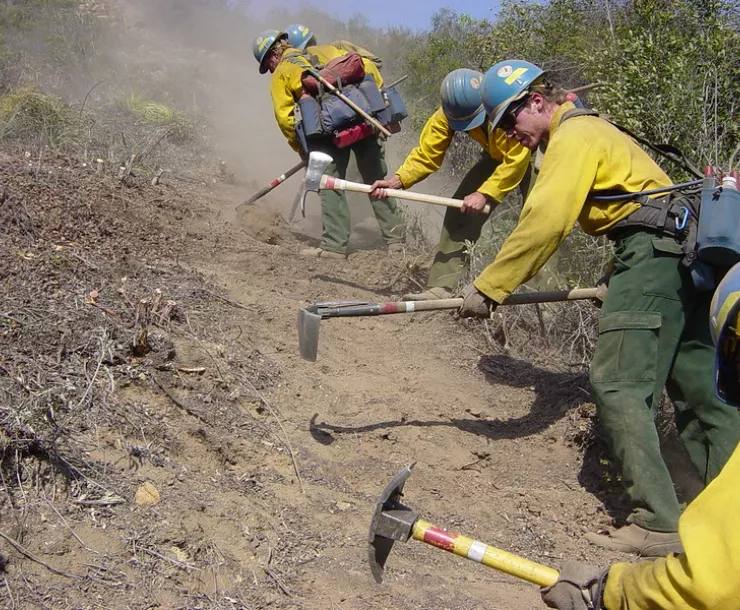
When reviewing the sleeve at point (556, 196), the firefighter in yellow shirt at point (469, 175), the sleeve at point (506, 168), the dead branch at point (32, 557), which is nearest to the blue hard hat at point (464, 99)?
the firefighter in yellow shirt at point (469, 175)

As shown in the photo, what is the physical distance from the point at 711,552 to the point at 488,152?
4.35m

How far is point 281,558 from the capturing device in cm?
317

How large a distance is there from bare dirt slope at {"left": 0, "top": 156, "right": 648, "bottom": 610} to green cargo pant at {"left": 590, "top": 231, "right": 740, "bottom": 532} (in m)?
0.44

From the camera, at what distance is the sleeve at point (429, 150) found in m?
5.73

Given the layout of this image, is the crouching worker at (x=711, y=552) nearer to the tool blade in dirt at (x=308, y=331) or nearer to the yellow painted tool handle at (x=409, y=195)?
the tool blade in dirt at (x=308, y=331)

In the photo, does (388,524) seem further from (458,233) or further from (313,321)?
(458,233)

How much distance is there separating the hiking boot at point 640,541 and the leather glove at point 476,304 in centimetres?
113

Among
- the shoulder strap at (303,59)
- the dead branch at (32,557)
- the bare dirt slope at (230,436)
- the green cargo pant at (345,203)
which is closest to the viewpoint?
the dead branch at (32,557)

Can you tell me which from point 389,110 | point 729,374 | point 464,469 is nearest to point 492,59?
point 389,110

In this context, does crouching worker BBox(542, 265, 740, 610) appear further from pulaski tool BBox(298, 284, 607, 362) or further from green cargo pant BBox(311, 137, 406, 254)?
green cargo pant BBox(311, 137, 406, 254)

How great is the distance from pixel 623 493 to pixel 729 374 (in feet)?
7.41

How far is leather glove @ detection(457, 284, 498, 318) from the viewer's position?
3742mm

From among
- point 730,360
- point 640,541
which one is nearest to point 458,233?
point 640,541

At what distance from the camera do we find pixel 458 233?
19.0 feet
